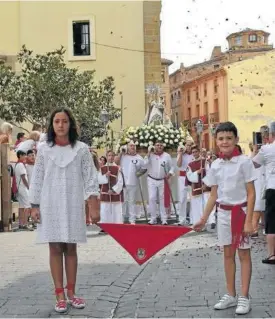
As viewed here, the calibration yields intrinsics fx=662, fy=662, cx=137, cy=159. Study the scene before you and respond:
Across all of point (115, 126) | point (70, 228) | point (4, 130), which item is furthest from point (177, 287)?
point (115, 126)

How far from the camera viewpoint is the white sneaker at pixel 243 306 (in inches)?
232

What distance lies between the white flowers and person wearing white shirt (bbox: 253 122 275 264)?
334 inches

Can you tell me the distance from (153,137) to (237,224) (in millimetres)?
11061

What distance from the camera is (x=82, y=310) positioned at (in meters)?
6.27

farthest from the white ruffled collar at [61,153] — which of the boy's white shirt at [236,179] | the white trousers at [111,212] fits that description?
the white trousers at [111,212]

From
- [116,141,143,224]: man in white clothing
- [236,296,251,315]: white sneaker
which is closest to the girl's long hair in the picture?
[236,296,251,315]: white sneaker

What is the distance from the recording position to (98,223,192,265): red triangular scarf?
627 cm

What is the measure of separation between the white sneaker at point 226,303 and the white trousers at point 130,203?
366 inches

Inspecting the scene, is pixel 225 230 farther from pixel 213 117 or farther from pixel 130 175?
pixel 213 117

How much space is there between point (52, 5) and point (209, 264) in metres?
29.2

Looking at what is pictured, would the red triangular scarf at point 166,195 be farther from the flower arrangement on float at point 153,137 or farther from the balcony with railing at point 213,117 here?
the balcony with railing at point 213,117

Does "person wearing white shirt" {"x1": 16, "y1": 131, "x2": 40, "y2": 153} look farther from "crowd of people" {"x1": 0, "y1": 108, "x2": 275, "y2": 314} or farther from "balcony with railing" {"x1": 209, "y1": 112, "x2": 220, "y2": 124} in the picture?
"balcony with railing" {"x1": 209, "y1": 112, "x2": 220, "y2": 124}

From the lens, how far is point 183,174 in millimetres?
15836

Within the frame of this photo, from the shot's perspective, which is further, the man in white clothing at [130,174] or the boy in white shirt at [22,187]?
the man in white clothing at [130,174]
